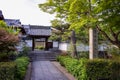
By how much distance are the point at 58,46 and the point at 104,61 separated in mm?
25458

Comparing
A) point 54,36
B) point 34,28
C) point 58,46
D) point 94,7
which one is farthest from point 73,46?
point 34,28

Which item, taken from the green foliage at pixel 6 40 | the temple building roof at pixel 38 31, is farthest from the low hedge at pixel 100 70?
the temple building roof at pixel 38 31

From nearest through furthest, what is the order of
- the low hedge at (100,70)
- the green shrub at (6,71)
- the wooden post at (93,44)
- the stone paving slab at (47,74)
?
the green shrub at (6,71), the low hedge at (100,70), the wooden post at (93,44), the stone paving slab at (47,74)

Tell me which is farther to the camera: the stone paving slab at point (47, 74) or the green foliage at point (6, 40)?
the stone paving slab at point (47, 74)

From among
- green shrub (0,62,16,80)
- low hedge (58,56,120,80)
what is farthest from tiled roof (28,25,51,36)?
green shrub (0,62,16,80)

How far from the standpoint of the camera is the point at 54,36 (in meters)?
27.7

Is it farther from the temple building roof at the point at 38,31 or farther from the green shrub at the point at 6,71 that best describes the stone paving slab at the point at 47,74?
the temple building roof at the point at 38,31

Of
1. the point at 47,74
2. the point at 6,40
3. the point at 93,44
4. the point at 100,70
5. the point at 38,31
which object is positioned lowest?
the point at 47,74

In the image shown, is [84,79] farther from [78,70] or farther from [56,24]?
[56,24]

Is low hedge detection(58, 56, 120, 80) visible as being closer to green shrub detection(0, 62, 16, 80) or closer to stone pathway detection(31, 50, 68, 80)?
stone pathway detection(31, 50, 68, 80)

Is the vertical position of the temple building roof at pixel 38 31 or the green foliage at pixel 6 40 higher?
the temple building roof at pixel 38 31

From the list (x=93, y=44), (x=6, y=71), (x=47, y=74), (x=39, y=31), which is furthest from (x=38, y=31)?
(x=6, y=71)

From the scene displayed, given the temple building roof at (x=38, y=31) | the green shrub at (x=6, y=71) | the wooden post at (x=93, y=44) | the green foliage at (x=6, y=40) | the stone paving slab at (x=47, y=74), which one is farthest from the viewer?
the temple building roof at (x=38, y=31)

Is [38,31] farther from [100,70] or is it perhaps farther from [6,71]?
[6,71]
